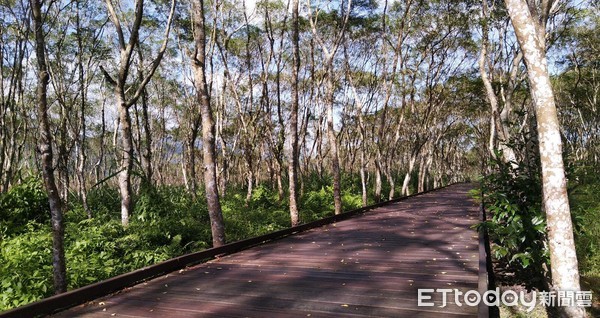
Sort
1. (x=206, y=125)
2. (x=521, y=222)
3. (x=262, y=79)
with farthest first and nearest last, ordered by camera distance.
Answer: (x=262, y=79) < (x=206, y=125) < (x=521, y=222)

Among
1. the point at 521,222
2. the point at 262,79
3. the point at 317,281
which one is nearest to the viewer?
the point at 317,281

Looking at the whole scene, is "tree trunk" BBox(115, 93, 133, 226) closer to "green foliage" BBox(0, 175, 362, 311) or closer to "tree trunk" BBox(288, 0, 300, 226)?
"green foliage" BBox(0, 175, 362, 311)

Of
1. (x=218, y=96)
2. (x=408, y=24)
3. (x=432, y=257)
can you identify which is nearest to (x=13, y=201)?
(x=432, y=257)

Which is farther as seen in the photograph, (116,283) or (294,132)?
(294,132)

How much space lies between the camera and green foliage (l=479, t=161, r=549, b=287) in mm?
5113

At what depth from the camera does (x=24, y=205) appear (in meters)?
9.09

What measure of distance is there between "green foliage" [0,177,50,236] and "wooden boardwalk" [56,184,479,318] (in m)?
5.87

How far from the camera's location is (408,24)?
1827cm

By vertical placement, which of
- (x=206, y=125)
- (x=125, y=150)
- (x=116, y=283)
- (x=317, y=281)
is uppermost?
(x=206, y=125)

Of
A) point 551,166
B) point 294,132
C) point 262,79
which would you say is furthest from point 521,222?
point 262,79

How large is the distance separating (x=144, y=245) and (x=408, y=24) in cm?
1557

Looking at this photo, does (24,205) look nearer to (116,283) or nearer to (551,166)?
(116,283)

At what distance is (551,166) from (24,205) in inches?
409

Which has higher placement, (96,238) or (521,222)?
(521,222)
